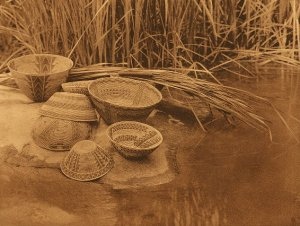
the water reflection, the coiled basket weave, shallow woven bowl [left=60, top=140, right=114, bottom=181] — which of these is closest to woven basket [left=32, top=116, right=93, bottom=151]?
the coiled basket weave

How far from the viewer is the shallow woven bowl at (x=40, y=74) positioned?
2.57m

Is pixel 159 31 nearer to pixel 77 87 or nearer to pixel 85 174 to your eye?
pixel 77 87

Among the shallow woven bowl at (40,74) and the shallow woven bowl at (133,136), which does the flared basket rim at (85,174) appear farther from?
the shallow woven bowl at (40,74)

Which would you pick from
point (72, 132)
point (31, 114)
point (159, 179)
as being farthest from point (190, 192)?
point (31, 114)

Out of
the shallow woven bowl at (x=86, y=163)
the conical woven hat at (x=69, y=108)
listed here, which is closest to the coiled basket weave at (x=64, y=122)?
the conical woven hat at (x=69, y=108)

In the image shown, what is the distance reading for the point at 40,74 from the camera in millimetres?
2555

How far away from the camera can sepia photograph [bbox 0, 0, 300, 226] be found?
2.00 metres

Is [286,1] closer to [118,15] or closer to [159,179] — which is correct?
[118,15]

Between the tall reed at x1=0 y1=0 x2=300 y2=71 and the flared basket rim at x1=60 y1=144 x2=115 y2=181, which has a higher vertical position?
the tall reed at x1=0 y1=0 x2=300 y2=71

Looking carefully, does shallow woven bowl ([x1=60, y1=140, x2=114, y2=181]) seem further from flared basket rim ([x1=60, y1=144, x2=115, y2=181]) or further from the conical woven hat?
the conical woven hat

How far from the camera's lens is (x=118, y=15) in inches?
117

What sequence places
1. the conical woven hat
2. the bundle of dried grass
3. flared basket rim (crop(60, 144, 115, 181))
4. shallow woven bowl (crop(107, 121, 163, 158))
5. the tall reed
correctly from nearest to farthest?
flared basket rim (crop(60, 144, 115, 181)) → shallow woven bowl (crop(107, 121, 163, 158)) → the conical woven hat → the bundle of dried grass → the tall reed

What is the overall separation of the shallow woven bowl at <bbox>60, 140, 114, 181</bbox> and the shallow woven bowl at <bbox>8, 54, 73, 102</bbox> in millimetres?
502

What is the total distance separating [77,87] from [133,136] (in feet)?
1.28
